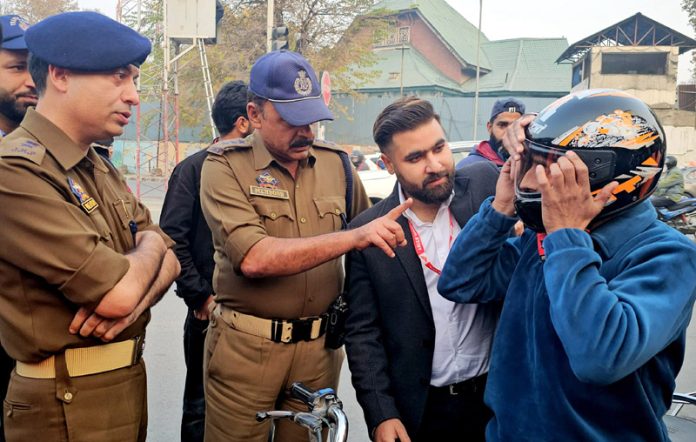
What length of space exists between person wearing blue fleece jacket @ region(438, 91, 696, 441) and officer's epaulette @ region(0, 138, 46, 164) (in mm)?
1432

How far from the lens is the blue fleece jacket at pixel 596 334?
1426 mm

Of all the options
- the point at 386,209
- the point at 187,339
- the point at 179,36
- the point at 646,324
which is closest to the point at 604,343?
the point at 646,324

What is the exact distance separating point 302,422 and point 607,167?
3.51ft

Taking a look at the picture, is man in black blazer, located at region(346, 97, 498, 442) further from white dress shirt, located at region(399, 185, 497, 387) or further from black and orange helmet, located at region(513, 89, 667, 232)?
black and orange helmet, located at region(513, 89, 667, 232)

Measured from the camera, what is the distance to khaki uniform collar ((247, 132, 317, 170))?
2.75 metres

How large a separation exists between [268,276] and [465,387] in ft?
2.75

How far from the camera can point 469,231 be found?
2039 millimetres

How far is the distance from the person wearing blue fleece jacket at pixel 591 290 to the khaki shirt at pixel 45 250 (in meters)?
1.25

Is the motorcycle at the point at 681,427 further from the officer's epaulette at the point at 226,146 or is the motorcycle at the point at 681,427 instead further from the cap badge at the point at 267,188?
the officer's epaulette at the point at 226,146

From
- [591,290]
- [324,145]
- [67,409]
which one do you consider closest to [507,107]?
[324,145]

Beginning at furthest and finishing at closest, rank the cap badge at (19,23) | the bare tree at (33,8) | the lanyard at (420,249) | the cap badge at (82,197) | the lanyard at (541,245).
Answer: the bare tree at (33,8)
the cap badge at (19,23)
the lanyard at (420,249)
the cap badge at (82,197)
the lanyard at (541,245)

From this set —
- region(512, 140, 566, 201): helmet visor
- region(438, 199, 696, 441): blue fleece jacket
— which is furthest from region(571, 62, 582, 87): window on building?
region(438, 199, 696, 441): blue fleece jacket

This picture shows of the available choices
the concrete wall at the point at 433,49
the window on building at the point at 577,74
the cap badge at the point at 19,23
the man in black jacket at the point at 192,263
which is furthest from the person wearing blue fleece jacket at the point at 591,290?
the concrete wall at the point at 433,49

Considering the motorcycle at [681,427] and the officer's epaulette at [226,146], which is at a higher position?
the officer's epaulette at [226,146]
